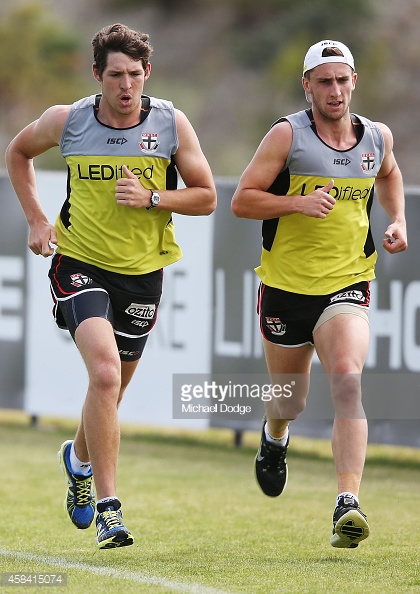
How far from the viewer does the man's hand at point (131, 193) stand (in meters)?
5.51

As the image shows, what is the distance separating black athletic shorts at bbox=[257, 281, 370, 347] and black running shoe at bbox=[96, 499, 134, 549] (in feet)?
4.59

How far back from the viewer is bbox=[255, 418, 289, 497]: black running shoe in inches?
271

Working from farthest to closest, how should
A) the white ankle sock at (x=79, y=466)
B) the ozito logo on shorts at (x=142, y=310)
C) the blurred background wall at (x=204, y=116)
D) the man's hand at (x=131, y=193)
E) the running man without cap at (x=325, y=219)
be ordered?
1. the blurred background wall at (x=204, y=116)
2. the white ankle sock at (x=79, y=466)
3. the ozito logo on shorts at (x=142, y=310)
4. the running man without cap at (x=325, y=219)
5. the man's hand at (x=131, y=193)

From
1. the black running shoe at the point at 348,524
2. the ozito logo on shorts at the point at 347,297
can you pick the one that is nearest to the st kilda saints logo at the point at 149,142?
the ozito logo on shorts at the point at 347,297

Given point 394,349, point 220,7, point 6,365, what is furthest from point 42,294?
point 220,7

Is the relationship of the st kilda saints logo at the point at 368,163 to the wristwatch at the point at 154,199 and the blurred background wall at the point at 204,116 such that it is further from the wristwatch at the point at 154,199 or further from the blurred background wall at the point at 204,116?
the blurred background wall at the point at 204,116

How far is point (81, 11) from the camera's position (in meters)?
43.8

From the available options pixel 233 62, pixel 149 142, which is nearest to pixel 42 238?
pixel 149 142

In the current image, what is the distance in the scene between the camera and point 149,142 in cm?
572

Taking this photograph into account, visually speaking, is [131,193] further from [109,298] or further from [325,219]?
[325,219]

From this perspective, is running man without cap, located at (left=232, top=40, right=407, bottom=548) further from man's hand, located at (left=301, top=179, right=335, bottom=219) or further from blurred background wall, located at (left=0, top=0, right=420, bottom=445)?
blurred background wall, located at (left=0, top=0, right=420, bottom=445)

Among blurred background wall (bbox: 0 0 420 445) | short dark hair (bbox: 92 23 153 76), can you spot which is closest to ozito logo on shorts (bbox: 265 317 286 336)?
short dark hair (bbox: 92 23 153 76)

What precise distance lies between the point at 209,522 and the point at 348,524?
1.74 metres

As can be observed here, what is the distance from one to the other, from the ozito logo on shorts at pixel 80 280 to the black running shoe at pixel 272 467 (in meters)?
1.76
